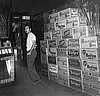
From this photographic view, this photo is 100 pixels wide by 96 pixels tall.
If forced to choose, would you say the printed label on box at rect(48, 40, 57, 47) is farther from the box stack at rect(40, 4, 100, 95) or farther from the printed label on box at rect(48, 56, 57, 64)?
the printed label on box at rect(48, 56, 57, 64)

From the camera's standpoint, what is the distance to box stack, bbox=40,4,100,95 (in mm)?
3316

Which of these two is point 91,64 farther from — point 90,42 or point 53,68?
point 53,68

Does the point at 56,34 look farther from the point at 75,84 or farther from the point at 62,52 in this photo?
the point at 75,84

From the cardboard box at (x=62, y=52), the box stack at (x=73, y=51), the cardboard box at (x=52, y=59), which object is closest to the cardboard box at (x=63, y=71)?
the box stack at (x=73, y=51)

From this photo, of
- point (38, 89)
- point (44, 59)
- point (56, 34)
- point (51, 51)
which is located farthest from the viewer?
point (44, 59)

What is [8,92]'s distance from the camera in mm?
3861

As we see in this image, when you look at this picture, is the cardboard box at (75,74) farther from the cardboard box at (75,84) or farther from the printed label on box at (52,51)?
the printed label on box at (52,51)

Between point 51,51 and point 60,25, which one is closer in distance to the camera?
point 60,25

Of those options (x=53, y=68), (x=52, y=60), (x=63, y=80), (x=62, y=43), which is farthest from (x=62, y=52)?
(x=63, y=80)

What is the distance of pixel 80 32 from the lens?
364 cm

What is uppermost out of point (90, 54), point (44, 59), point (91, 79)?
point (90, 54)

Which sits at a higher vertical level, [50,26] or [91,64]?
[50,26]

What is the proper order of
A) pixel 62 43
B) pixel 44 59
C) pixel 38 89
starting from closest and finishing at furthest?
pixel 38 89 → pixel 62 43 → pixel 44 59

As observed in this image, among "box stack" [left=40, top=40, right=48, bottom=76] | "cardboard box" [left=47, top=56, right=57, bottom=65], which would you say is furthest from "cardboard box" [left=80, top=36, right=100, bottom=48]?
"box stack" [left=40, top=40, right=48, bottom=76]
